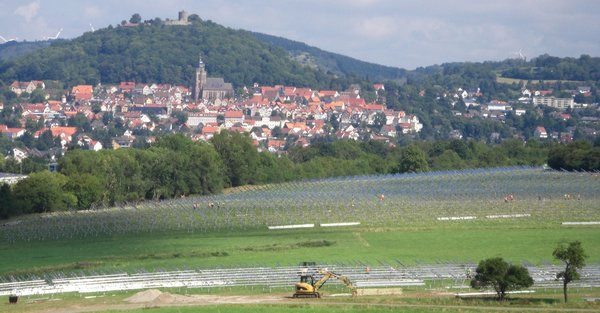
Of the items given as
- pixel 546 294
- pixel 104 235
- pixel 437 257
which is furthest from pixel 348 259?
pixel 104 235

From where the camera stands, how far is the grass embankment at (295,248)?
6600 centimetres

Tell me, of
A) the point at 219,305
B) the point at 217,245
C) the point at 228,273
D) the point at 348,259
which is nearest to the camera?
the point at 219,305

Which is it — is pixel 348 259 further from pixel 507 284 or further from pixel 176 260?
pixel 507 284

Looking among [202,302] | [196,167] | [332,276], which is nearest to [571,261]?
[332,276]

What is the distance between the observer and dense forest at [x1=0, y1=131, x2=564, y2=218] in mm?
96125

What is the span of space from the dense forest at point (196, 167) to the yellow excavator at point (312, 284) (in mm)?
40718

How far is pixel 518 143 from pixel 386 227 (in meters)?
71.1

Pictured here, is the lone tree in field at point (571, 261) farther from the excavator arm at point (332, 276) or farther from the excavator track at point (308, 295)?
the excavator track at point (308, 295)

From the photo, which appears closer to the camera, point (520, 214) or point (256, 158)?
point (520, 214)

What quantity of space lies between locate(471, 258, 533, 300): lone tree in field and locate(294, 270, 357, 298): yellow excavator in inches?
189

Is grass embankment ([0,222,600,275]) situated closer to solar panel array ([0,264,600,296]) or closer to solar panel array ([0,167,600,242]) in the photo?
solar panel array ([0,167,600,242])

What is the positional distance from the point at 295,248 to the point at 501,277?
63.8 feet

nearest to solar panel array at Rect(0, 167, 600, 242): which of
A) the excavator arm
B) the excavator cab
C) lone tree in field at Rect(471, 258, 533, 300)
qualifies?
the excavator arm

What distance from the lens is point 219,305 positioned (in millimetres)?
51938
